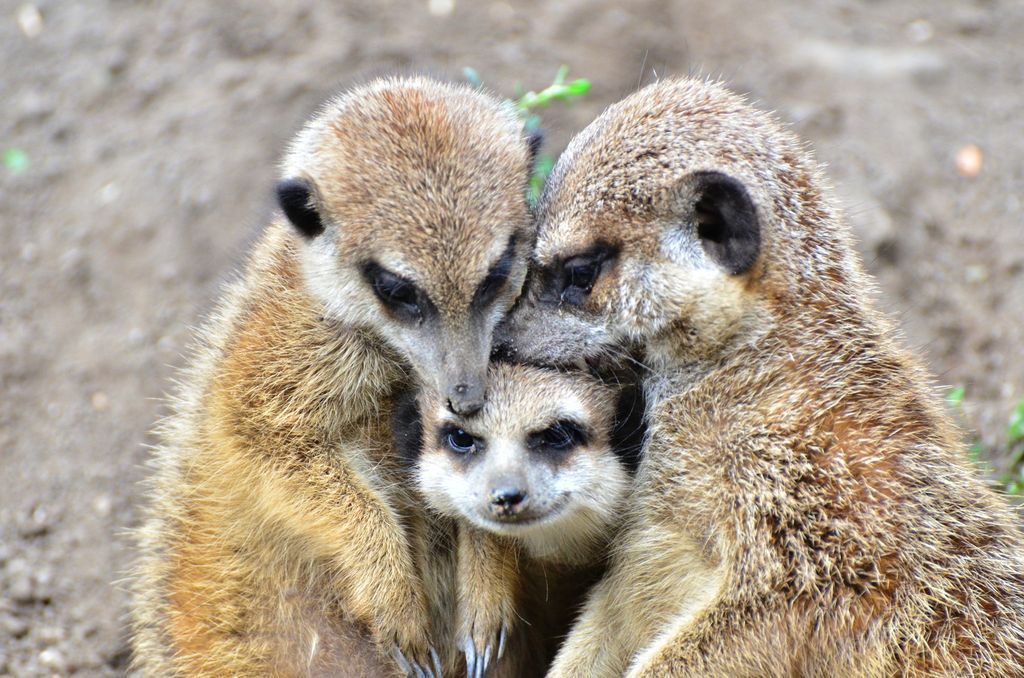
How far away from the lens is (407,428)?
176 inches

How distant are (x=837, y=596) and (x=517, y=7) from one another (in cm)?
494

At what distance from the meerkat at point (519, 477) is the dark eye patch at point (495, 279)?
0.25 meters

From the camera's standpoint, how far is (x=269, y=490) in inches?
173

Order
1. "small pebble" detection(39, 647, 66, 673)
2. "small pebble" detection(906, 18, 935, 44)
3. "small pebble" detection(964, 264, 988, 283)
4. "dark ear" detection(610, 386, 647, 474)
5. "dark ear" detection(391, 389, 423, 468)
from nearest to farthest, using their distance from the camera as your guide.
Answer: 1. "dark ear" detection(610, 386, 647, 474)
2. "dark ear" detection(391, 389, 423, 468)
3. "small pebble" detection(39, 647, 66, 673)
4. "small pebble" detection(964, 264, 988, 283)
5. "small pebble" detection(906, 18, 935, 44)

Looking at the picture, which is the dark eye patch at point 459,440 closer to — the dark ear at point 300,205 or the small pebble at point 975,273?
the dark ear at point 300,205

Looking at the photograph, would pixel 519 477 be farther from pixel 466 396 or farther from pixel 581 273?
pixel 581 273

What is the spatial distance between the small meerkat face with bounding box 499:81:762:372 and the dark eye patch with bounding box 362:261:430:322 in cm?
32

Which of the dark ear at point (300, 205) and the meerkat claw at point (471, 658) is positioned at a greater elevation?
the dark ear at point (300, 205)

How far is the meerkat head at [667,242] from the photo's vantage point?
3965mm

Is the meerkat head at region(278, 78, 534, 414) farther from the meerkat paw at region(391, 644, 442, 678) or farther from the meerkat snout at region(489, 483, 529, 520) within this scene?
the meerkat paw at region(391, 644, 442, 678)

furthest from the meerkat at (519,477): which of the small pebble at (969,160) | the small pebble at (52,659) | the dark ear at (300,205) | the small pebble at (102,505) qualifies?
the small pebble at (969,160)

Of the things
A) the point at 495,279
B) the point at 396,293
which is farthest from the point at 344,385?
the point at 495,279

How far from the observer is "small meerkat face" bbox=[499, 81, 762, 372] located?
396 centimetres

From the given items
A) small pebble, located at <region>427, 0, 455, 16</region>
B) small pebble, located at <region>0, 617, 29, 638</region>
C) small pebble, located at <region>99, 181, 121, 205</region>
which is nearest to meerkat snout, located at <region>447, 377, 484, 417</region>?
small pebble, located at <region>0, 617, 29, 638</region>
